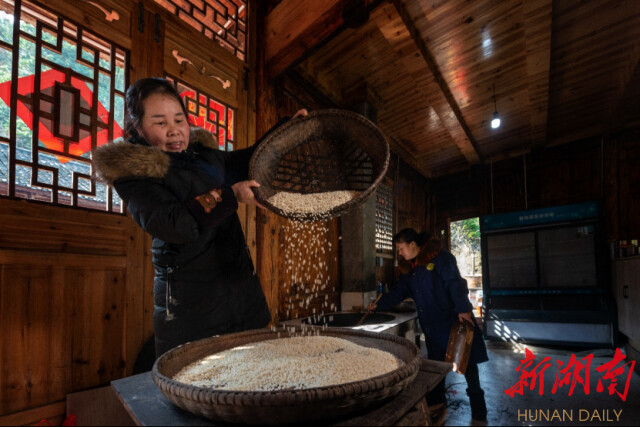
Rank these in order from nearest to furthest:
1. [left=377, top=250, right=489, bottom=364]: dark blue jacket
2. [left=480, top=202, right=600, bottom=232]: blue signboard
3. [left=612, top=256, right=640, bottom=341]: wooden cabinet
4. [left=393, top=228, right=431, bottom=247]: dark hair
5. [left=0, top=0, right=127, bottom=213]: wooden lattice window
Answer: [left=0, top=0, right=127, bottom=213]: wooden lattice window
[left=377, top=250, right=489, bottom=364]: dark blue jacket
[left=393, top=228, right=431, bottom=247]: dark hair
[left=612, top=256, right=640, bottom=341]: wooden cabinet
[left=480, top=202, right=600, bottom=232]: blue signboard

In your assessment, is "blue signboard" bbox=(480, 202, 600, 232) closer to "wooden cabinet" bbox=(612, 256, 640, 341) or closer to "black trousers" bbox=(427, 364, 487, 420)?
"wooden cabinet" bbox=(612, 256, 640, 341)

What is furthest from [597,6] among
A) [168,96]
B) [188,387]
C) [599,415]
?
[188,387]

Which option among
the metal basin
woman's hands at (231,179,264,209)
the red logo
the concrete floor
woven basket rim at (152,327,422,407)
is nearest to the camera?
woven basket rim at (152,327,422,407)

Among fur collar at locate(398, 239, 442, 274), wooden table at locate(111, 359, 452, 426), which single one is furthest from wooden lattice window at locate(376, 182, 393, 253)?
wooden table at locate(111, 359, 452, 426)

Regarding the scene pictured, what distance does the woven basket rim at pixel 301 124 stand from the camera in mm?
1345

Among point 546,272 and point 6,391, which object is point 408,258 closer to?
point 6,391

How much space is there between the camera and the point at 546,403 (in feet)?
9.95

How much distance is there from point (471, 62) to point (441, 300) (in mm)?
2688

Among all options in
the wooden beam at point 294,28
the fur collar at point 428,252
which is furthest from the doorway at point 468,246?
the wooden beam at point 294,28

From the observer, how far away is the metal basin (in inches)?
122

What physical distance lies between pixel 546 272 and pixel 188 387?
5997mm

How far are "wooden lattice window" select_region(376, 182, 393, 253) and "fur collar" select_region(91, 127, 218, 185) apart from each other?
4229 mm

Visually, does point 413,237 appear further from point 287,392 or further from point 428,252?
point 287,392

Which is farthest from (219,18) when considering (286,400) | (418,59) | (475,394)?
(475,394)
